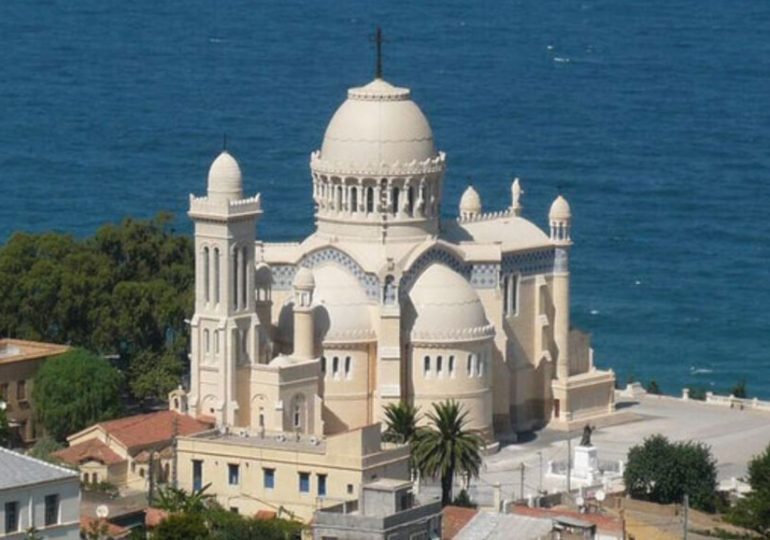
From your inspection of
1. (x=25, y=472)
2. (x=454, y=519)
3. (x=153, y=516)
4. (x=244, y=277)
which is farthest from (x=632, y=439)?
(x=25, y=472)

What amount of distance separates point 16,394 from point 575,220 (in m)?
68.2

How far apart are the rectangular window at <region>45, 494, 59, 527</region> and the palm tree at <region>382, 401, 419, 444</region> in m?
22.3

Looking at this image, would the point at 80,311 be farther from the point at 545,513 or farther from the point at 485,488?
the point at 545,513

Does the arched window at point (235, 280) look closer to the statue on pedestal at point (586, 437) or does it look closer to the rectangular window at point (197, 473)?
the rectangular window at point (197, 473)

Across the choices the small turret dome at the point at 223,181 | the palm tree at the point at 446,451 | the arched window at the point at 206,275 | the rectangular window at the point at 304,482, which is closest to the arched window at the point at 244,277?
the arched window at the point at 206,275

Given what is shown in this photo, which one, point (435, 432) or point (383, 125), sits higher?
point (383, 125)

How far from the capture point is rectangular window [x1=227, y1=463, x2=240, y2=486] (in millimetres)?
96562

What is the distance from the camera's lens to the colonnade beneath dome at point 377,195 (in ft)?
360

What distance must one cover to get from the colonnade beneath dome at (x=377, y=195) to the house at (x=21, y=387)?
8.66m

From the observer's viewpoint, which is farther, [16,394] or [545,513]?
[16,394]

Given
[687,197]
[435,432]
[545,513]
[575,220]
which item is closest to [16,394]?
[435,432]

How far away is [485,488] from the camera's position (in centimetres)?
10200

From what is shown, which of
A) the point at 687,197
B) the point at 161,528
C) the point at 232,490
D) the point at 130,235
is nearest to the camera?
the point at 161,528

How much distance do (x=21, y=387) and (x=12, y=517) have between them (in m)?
29.2
